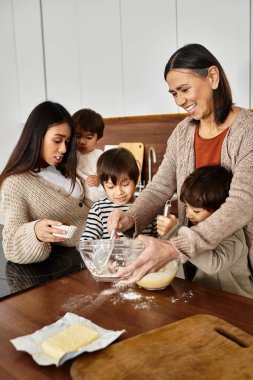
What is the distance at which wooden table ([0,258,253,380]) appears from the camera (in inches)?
34.6

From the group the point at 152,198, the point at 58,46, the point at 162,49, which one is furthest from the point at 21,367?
the point at 58,46

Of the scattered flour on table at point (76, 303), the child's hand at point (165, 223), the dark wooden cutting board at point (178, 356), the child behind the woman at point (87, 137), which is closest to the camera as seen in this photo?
the dark wooden cutting board at point (178, 356)

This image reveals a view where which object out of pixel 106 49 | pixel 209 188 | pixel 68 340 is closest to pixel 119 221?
pixel 209 188

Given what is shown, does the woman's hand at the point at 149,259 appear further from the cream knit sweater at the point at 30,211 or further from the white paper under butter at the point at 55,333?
the cream knit sweater at the point at 30,211

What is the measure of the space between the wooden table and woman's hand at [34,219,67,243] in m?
0.18

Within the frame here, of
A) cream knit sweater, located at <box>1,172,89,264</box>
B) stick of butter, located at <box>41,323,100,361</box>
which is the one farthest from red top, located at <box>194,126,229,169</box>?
stick of butter, located at <box>41,323,100,361</box>

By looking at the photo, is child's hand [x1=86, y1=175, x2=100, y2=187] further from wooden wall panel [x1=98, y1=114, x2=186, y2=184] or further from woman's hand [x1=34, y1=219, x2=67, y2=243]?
wooden wall panel [x1=98, y1=114, x2=186, y2=184]

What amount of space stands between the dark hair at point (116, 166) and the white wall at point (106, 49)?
1.26 metres

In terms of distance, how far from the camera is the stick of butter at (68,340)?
0.76 m

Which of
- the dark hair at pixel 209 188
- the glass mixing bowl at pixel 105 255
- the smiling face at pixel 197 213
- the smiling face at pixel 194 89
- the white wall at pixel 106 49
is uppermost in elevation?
the white wall at pixel 106 49

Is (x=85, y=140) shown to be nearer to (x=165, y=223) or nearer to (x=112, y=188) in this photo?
(x=112, y=188)

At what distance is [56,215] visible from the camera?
1.59 meters

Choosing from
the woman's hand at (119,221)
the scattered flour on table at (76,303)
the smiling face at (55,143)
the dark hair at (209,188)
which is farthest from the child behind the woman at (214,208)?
the smiling face at (55,143)

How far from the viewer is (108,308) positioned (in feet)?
3.25
